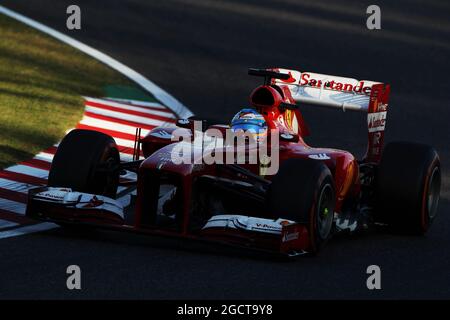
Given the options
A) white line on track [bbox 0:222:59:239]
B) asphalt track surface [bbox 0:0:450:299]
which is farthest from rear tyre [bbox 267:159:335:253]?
white line on track [bbox 0:222:59:239]

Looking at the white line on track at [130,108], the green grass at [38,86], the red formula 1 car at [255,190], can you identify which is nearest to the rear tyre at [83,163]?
the red formula 1 car at [255,190]

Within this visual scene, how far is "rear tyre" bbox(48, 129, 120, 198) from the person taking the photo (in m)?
9.22

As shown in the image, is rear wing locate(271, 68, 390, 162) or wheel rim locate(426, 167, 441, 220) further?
rear wing locate(271, 68, 390, 162)

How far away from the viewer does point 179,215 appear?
8711 millimetres

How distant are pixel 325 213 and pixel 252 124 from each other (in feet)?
3.25

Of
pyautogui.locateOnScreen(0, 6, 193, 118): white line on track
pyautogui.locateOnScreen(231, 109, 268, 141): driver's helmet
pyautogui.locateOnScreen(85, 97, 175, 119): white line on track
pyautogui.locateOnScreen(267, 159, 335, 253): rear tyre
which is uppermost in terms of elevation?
pyautogui.locateOnScreen(0, 6, 193, 118): white line on track

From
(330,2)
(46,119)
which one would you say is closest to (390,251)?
(46,119)

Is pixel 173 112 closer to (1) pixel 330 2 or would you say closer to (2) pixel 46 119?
(2) pixel 46 119

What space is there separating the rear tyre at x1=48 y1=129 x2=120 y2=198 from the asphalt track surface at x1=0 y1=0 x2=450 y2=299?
406mm

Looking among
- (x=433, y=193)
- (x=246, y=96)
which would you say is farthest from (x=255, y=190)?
(x=246, y=96)

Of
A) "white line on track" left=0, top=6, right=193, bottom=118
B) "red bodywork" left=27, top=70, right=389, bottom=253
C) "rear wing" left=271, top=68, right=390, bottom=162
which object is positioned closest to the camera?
"red bodywork" left=27, top=70, right=389, bottom=253

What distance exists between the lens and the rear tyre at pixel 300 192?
28.4 ft

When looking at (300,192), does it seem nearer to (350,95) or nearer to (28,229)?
(28,229)

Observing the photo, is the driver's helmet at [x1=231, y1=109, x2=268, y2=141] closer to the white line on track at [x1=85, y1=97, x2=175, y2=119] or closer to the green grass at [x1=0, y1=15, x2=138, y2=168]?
the green grass at [x1=0, y1=15, x2=138, y2=168]
